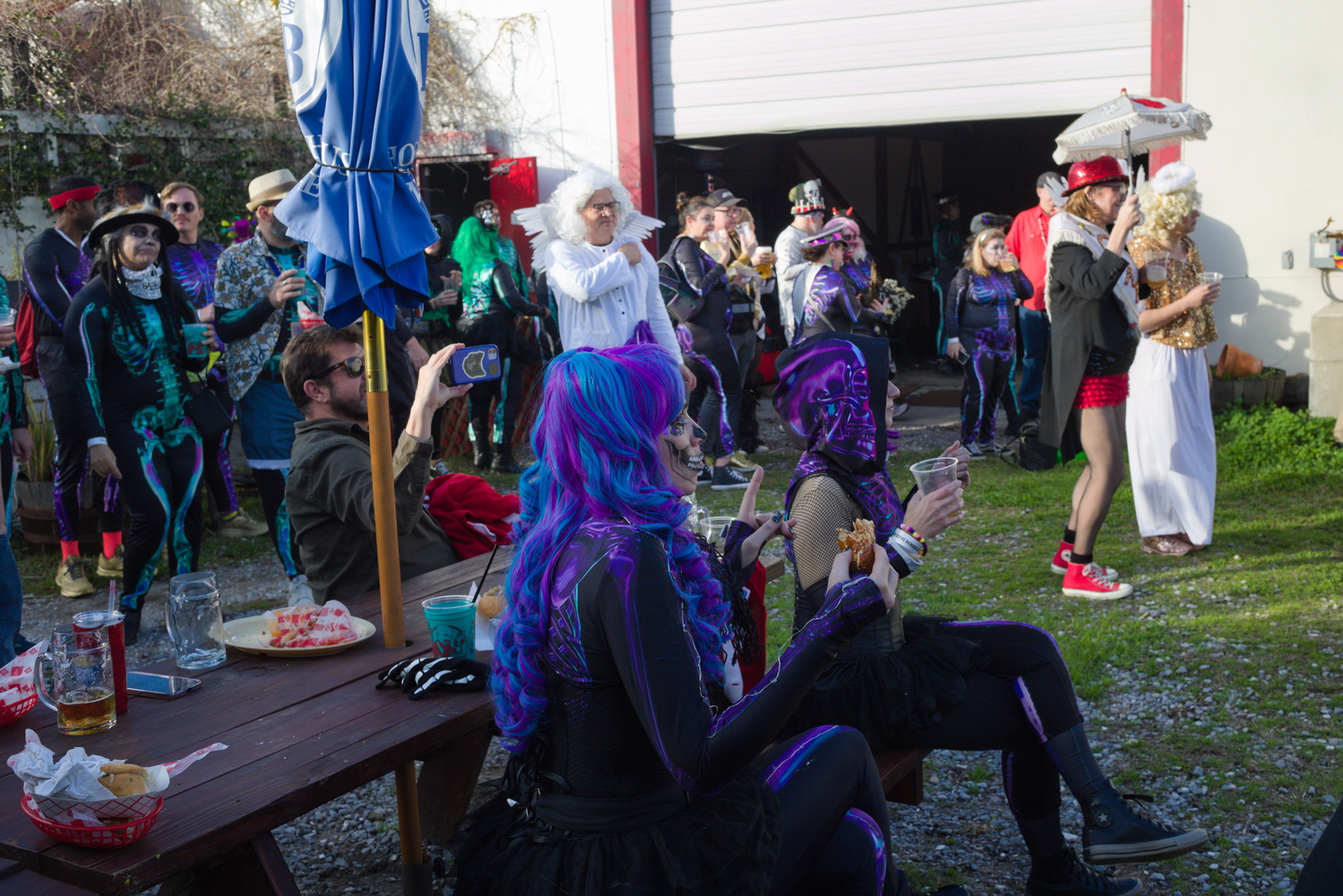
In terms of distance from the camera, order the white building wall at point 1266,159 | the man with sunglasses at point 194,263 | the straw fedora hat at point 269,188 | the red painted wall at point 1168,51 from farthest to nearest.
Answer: the red painted wall at point 1168,51, the white building wall at point 1266,159, the man with sunglasses at point 194,263, the straw fedora hat at point 269,188

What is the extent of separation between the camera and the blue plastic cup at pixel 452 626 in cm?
251

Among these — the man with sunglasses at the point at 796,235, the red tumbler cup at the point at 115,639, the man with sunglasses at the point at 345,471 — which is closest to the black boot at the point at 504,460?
the man with sunglasses at the point at 796,235

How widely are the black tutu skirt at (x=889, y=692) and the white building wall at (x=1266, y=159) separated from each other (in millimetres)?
7576

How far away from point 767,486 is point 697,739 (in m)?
6.09

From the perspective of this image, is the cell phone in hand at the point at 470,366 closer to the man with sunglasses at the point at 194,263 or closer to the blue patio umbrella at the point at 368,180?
the blue patio umbrella at the point at 368,180

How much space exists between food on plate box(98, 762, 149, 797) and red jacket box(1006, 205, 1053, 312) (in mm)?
8062

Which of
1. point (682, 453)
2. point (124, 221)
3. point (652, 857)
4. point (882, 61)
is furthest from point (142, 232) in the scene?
point (882, 61)

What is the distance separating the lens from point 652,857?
1.89m

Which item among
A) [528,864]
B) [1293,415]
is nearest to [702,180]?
[1293,415]

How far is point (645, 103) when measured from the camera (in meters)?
10.9

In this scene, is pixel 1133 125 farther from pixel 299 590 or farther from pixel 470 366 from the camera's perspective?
pixel 299 590

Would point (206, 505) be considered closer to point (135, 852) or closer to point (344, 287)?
point (344, 287)

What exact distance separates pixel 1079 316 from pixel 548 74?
291 inches

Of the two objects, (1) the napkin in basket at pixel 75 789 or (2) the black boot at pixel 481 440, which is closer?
(1) the napkin in basket at pixel 75 789
